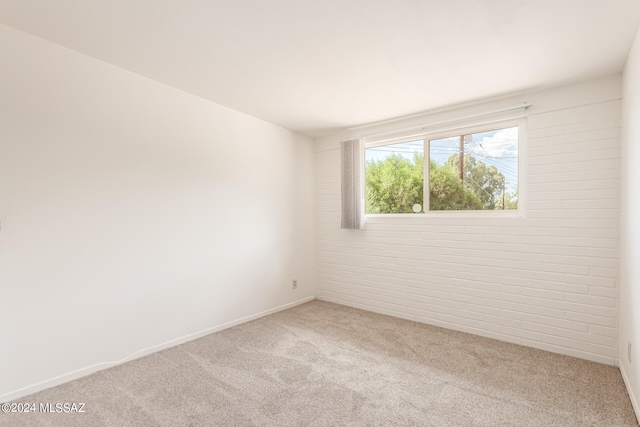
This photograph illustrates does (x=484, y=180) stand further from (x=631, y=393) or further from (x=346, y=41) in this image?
(x=346, y=41)

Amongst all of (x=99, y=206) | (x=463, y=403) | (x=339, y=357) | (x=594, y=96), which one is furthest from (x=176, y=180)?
(x=594, y=96)

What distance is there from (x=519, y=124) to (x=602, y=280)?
1.49m

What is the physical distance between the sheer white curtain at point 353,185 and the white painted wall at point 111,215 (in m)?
1.06

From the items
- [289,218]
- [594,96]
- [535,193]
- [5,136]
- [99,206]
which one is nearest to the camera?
[5,136]

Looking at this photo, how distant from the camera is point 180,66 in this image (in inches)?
93.3

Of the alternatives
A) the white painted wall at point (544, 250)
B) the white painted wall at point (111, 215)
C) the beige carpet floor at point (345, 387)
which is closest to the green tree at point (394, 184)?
the white painted wall at point (544, 250)

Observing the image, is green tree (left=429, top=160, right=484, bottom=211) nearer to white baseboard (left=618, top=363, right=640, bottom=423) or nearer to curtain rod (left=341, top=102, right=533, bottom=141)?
curtain rod (left=341, top=102, right=533, bottom=141)

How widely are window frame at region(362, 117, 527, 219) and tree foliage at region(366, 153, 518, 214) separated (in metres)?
0.05

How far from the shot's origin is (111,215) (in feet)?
7.83

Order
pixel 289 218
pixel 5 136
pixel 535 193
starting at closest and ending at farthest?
pixel 5 136
pixel 535 193
pixel 289 218

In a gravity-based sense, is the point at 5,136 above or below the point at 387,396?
above

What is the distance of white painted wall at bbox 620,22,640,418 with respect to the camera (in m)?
1.83

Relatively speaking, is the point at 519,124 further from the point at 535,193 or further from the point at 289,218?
the point at 289,218

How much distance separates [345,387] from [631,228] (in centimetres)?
215
